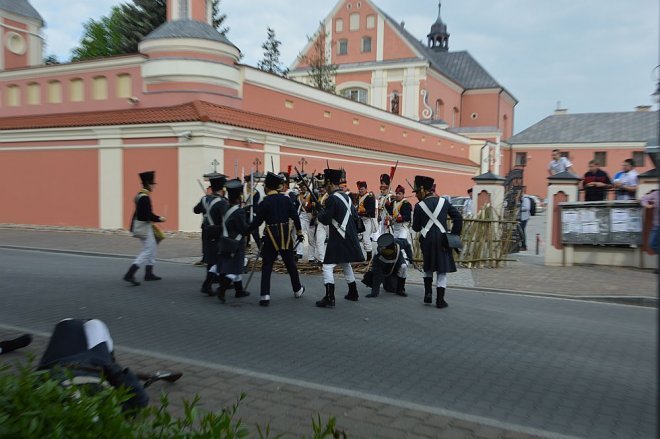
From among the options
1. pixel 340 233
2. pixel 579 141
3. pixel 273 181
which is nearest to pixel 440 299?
pixel 340 233

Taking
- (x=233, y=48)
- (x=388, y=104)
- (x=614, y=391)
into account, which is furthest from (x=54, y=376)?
(x=388, y=104)

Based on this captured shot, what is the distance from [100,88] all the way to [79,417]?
22.6 metres

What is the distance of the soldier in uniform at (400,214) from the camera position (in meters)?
12.8

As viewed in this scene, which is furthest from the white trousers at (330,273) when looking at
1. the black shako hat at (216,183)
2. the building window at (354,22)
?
the building window at (354,22)

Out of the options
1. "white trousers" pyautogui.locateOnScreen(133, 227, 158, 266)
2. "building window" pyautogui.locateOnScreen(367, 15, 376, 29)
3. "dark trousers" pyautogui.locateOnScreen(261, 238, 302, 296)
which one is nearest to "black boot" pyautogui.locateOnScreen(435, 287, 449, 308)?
Answer: "dark trousers" pyautogui.locateOnScreen(261, 238, 302, 296)

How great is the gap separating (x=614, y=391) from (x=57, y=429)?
183 inches

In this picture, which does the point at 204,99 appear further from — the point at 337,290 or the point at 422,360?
the point at 422,360

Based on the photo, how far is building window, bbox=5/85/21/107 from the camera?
81.6 feet

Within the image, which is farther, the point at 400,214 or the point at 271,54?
the point at 271,54

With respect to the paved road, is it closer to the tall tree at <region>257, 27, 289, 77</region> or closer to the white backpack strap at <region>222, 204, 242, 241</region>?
the white backpack strap at <region>222, 204, 242, 241</region>

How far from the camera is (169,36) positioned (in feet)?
67.1

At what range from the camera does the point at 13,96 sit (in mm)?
25078

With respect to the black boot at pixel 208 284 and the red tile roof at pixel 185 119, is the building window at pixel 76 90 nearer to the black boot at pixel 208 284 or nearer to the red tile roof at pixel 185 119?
the red tile roof at pixel 185 119

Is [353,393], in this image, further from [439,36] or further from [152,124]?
[439,36]
